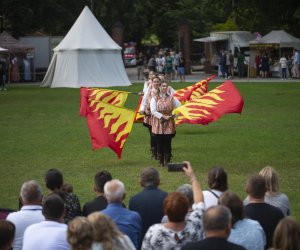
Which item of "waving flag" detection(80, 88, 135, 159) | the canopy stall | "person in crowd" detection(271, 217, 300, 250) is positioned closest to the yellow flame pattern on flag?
"waving flag" detection(80, 88, 135, 159)

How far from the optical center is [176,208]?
773cm

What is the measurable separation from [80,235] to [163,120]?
429 inches

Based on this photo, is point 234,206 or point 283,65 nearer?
point 234,206

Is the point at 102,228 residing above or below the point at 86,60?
below

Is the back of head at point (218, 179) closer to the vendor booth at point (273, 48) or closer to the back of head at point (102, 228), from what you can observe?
the back of head at point (102, 228)

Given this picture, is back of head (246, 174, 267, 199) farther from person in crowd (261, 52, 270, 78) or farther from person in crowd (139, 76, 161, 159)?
person in crowd (261, 52, 270, 78)

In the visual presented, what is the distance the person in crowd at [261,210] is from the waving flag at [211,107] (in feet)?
31.5

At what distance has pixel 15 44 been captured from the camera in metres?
53.2

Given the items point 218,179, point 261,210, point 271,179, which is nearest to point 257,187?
point 261,210

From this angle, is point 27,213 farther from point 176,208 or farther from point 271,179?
point 271,179

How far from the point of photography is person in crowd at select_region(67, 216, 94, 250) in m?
6.99

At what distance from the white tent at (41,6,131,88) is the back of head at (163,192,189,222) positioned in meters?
41.3

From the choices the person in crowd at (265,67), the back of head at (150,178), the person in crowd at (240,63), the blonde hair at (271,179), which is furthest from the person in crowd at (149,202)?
the person in crowd at (240,63)

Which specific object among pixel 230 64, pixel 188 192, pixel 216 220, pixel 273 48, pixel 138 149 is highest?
pixel 273 48
